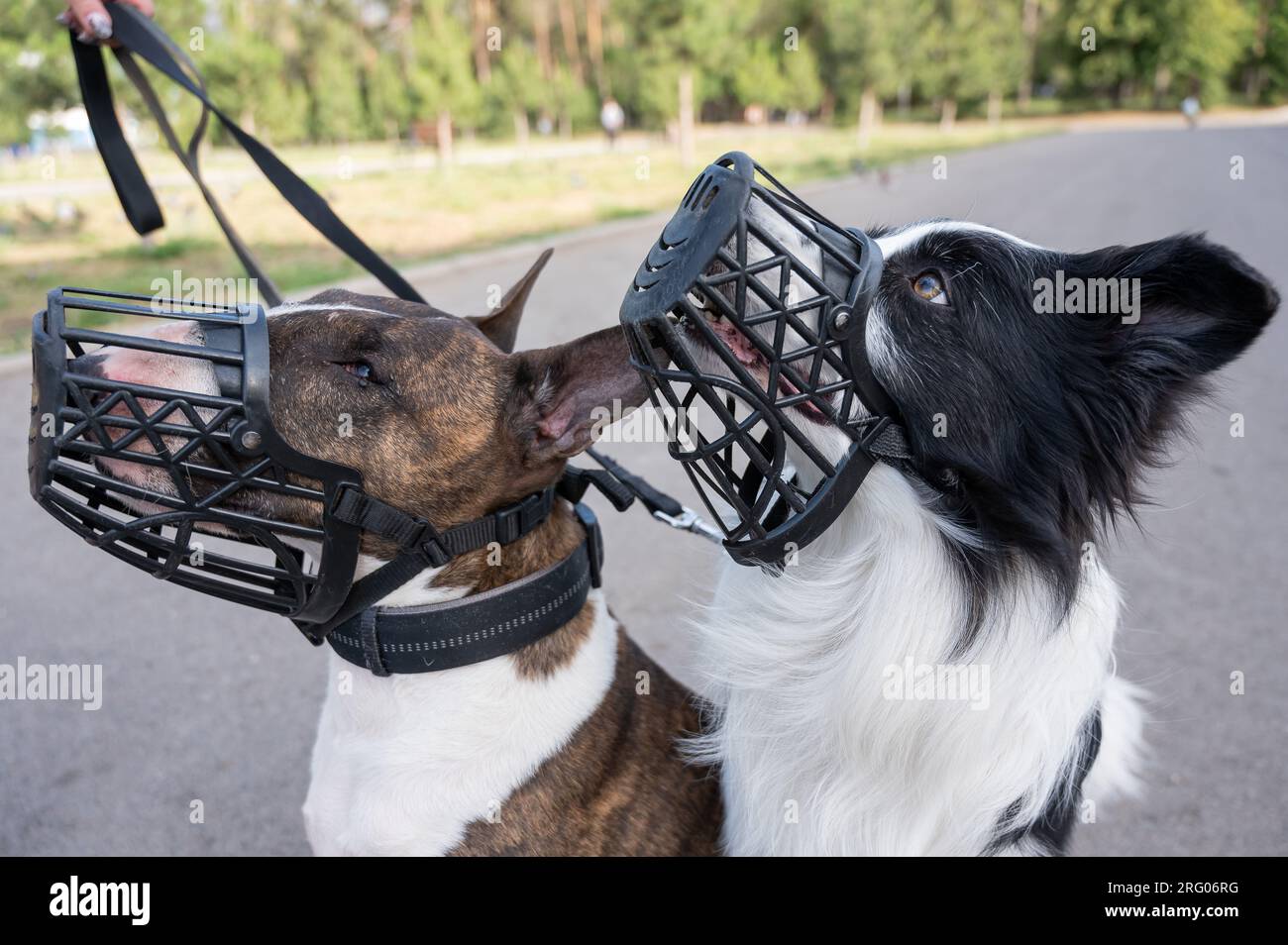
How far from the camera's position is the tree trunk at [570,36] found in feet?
154

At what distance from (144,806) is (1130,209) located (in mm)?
16116

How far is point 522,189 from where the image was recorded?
1875 cm

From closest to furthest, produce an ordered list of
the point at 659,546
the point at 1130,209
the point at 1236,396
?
the point at 659,546, the point at 1236,396, the point at 1130,209

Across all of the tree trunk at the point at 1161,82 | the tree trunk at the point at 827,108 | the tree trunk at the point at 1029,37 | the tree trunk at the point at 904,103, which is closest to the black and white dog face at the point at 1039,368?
the tree trunk at the point at 827,108

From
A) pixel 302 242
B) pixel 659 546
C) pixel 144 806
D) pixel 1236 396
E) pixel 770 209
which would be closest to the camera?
pixel 770 209

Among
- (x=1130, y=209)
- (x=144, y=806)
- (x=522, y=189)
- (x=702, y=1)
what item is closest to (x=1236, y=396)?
(x=144, y=806)

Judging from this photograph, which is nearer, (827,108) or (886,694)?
(886,694)

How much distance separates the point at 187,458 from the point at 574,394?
714 mm

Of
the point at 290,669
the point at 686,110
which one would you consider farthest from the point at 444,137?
the point at 290,669

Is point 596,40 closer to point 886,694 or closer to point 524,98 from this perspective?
point 524,98

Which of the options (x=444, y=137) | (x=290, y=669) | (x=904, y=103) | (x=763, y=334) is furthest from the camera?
(x=904, y=103)

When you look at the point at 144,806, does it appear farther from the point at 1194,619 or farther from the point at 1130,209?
the point at 1130,209

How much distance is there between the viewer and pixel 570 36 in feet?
158

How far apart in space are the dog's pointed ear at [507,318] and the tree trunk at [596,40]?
46335 millimetres
